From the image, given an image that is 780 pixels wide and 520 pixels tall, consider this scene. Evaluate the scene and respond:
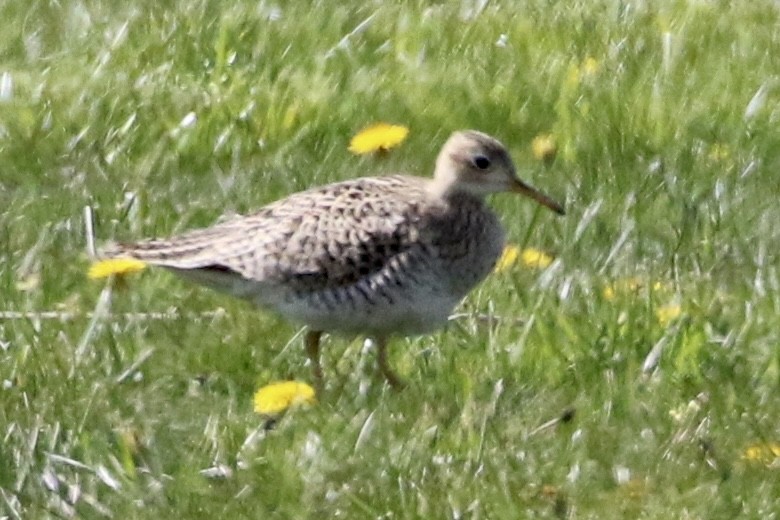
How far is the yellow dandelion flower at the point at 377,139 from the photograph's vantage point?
7.05 m

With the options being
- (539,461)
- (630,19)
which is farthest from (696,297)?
(630,19)

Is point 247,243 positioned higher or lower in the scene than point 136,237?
higher

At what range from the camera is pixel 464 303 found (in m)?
6.04

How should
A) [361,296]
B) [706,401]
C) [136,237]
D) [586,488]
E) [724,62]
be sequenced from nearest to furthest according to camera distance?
[586,488], [706,401], [361,296], [136,237], [724,62]

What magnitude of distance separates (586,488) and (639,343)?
804 mm

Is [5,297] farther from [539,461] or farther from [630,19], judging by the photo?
[630,19]

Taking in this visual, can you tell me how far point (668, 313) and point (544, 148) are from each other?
5.02ft

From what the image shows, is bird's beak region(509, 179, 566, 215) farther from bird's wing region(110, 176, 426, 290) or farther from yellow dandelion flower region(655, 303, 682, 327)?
yellow dandelion flower region(655, 303, 682, 327)

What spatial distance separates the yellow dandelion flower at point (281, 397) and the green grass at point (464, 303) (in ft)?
0.18

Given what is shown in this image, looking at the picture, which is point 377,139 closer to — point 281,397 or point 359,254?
point 359,254

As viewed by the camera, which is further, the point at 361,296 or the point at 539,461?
the point at 361,296

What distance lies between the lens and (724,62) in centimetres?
770

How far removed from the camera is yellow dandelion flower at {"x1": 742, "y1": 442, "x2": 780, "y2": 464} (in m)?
4.86

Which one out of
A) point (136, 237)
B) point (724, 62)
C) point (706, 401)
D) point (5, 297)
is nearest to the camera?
point (706, 401)
